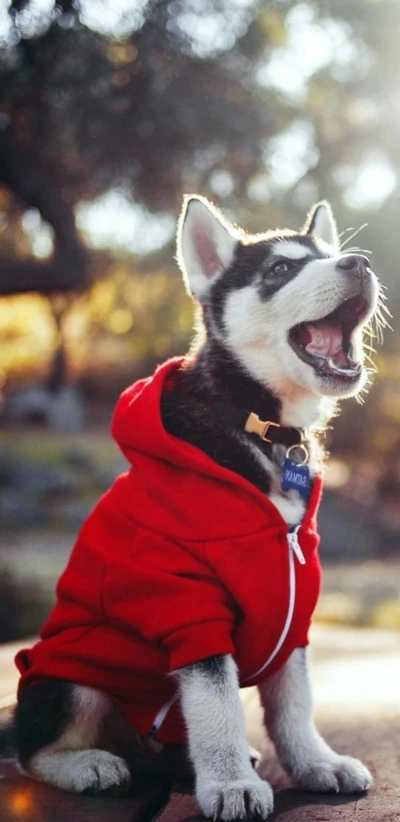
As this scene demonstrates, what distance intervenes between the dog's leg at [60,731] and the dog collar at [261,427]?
104 cm

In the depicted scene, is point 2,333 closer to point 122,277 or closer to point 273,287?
point 122,277

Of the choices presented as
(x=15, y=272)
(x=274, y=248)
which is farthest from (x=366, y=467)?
(x=274, y=248)

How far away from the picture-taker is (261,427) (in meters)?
3.22

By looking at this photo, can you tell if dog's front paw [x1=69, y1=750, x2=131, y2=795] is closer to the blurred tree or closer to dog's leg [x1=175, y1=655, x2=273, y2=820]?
dog's leg [x1=175, y1=655, x2=273, y2=820]

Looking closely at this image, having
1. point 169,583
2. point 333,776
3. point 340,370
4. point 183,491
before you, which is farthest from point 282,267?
point 333,776

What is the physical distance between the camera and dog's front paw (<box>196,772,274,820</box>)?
2.65 meters

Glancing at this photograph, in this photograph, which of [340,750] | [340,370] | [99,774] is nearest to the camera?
[99,774]

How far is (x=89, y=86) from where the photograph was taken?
8.62 m

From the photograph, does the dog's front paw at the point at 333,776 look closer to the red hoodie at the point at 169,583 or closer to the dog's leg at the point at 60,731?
the red hoodie at the point at 169,583

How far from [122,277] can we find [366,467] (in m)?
7.63

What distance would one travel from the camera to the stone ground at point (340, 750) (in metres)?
2.76

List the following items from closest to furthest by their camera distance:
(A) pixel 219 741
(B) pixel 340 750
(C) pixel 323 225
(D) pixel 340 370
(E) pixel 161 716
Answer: (A) pixel 219 741, (E) pixel 161 716, (D) pixel 340 370, (B) pixel 340 750, (C) pixel 323 225

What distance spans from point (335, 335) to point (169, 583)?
127 cm

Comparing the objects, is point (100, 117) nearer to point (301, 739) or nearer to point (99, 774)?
point (301, 739)
